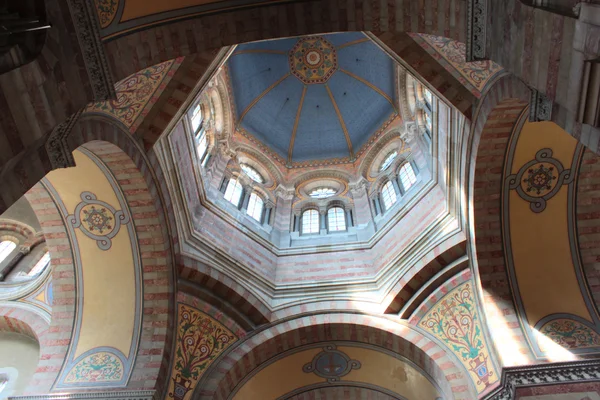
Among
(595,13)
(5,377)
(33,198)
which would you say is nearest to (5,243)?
(5,377)

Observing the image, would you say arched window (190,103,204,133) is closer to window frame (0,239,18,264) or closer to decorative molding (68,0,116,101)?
Answer: window frame (0,239,18,264)

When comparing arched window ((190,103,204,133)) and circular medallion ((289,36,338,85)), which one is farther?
circular medallion ((289,36,338,85))

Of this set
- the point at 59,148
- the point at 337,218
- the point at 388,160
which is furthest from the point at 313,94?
the point at 59,148

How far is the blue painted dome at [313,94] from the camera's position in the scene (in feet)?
56.9

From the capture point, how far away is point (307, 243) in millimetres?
13102

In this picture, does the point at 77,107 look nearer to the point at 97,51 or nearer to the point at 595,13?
the point at 97,51

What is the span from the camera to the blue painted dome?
17.3m

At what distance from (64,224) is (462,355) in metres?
8.18

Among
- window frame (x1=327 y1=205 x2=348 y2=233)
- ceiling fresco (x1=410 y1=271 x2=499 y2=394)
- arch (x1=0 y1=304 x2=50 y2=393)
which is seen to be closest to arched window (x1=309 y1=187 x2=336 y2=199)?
window frame (x1=327 y1=205 x2=348 y2=233)

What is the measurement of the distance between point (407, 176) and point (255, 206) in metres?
4.73

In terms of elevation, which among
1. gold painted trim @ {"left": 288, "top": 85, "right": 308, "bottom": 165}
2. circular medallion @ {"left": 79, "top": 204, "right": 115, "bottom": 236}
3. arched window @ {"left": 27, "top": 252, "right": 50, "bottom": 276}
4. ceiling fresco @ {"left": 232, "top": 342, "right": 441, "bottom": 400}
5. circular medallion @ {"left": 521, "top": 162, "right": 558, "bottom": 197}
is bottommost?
ceiling fresco @ {"left": 232, "top": 342, "right": 441, "bottom": 400}

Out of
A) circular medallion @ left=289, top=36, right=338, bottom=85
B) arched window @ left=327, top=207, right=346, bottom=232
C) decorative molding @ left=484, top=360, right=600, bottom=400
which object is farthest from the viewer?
circular medallion @ left=289, top=36, right=338, bottom=85

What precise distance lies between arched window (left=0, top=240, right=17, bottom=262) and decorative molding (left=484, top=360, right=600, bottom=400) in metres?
13.9

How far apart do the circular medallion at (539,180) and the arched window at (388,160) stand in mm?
6292
